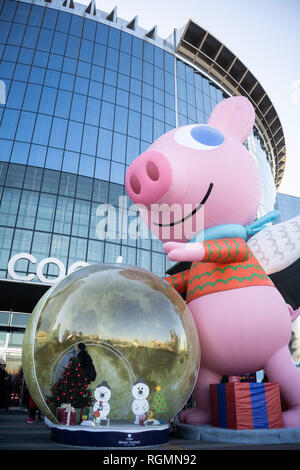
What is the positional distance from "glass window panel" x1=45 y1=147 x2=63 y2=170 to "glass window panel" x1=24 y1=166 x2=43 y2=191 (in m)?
0.68

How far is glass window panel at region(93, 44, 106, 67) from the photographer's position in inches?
914

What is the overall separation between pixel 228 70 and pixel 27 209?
2206 centimetres

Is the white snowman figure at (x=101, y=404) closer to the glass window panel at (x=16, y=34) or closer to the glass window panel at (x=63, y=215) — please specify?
the glass window panel at (x=63, y=215)

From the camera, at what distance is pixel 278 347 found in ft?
15.1

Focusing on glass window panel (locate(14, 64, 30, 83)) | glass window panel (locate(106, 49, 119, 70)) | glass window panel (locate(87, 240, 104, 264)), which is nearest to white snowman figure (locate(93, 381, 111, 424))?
glass window panel (locate(87, 240, 104, 264))

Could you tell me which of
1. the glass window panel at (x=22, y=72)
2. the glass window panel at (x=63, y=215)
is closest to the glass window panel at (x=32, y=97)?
the glass window panel at (x=22, y=72)

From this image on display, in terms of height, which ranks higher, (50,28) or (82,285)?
(50,28)

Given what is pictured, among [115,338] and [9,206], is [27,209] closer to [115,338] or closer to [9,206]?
[9,206]

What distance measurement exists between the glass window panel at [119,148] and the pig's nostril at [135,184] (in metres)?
17.4

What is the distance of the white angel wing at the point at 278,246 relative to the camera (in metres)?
5.19

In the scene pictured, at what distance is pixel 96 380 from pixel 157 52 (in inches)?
1089
